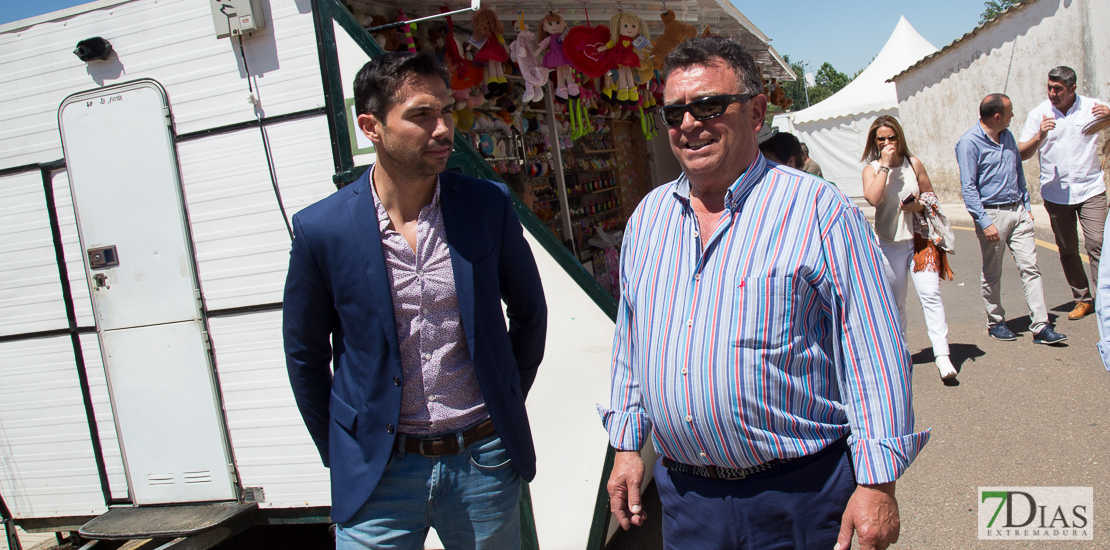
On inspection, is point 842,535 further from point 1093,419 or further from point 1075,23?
point 1075,23

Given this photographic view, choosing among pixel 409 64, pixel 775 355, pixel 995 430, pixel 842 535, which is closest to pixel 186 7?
pixel 409 64

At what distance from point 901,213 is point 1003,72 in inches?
442

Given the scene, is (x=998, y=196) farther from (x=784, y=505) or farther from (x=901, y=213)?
(x=784, y=505)

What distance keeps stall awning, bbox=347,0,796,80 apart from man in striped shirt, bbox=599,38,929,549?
72.4 inches

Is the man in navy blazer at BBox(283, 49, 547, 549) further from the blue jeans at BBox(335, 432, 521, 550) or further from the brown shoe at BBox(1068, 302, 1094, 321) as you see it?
the brown shoe at BBox(1068, 302, 1094, 321)

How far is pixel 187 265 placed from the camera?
3.03m

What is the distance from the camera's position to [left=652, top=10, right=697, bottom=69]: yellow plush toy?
4199 millimetres

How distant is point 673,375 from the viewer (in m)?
1.73

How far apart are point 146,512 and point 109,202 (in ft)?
4.75

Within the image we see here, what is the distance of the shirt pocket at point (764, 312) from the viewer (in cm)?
158

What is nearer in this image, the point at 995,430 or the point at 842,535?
the point at 842,535

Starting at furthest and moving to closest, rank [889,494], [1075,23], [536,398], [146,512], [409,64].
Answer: [1075,23], [146,512], [536,398], [409,64], [889,494]

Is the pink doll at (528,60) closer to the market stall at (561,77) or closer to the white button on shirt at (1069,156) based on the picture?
the market stall at (561,77)
